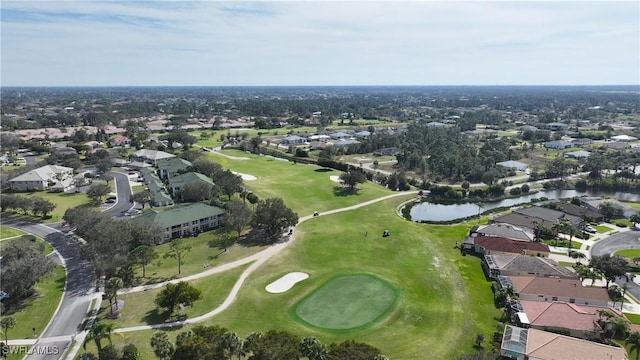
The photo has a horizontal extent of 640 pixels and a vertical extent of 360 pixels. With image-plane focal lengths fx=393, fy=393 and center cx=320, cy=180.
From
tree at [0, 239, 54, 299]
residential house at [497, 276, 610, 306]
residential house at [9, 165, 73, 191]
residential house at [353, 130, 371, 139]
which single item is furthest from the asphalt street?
residential house at [353, 130, 371, 139]

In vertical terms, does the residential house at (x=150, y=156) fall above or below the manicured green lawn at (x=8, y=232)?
above

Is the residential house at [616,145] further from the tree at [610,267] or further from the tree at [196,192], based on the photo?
the tree at [196,192]

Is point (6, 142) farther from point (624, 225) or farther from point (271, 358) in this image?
point (624, 225)

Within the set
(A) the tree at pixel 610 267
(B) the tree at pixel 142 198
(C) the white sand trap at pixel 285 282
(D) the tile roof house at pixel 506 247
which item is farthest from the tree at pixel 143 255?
(A) the tree at pixel 610 267

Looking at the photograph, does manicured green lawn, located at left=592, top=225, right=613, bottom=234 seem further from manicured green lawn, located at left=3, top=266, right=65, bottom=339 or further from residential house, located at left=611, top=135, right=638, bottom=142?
residential house, located at left=611, top=135, right=638, bottom=142

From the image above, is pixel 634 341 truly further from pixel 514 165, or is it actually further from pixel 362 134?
pixel 362 134

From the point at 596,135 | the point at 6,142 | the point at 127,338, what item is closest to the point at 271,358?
the point at 127,338
